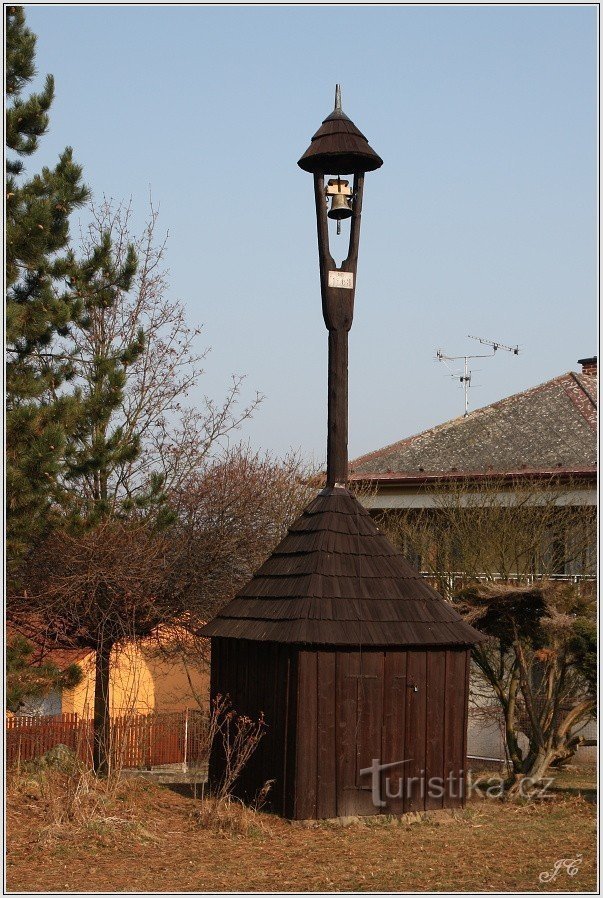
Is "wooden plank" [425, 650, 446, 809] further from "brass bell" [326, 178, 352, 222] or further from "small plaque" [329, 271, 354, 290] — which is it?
"brass bell" [326, 178, 352, 222]

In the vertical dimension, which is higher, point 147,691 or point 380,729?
point 380,729

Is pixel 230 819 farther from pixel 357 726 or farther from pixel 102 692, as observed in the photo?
pixel 102 692

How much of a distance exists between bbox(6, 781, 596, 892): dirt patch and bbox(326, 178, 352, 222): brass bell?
680cm

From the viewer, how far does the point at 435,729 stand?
11156 millimetres

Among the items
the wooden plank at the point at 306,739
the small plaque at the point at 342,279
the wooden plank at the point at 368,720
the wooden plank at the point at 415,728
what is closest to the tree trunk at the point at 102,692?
the wooden plank at the point at 306,739

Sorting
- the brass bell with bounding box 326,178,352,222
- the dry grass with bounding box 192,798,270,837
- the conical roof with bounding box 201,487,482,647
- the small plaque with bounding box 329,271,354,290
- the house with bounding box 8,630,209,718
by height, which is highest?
the brass bell with bounding box 326,178,352,222

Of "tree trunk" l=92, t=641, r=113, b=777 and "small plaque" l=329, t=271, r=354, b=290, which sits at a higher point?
"small plaque" l=329, t=271, r=354, b=290

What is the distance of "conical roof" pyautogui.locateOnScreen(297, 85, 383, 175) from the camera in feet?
40.0

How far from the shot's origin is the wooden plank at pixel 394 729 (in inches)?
423

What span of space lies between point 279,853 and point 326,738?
1.49m

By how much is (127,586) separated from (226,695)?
3555mm

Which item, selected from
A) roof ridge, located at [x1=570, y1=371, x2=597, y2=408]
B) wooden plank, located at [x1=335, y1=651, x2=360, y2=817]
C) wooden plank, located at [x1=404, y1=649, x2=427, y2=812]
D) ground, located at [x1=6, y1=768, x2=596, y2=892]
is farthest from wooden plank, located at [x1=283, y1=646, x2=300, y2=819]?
roof ridge, located at [x1=570, y1=371, x2=597, y2=408]

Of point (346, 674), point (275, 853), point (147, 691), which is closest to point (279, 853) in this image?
point (275, 853)

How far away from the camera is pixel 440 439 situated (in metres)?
25.6
